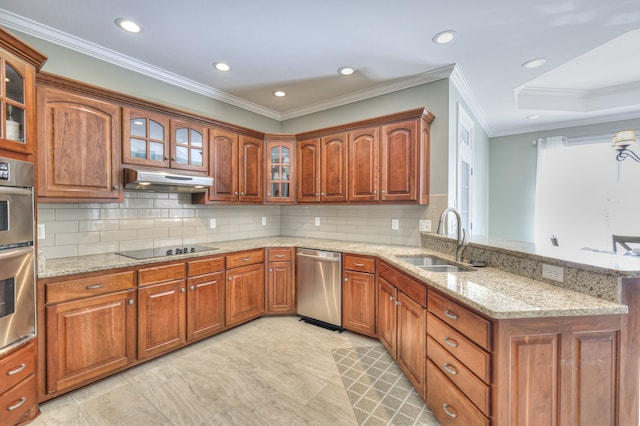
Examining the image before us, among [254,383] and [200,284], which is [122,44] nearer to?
[200,284]

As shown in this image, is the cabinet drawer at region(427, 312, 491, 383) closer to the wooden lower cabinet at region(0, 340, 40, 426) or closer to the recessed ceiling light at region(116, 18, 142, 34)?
the wooden lower cabinet at region(0, 340, 40, 426)

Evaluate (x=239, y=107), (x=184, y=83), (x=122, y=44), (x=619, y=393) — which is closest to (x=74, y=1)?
(x=122, y=44)

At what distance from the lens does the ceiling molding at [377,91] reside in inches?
119

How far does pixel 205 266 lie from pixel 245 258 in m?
0.50

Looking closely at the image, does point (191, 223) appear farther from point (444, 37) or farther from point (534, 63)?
point (534, 63)

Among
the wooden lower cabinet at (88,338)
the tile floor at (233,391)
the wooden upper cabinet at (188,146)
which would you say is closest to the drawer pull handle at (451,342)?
the tile floor at (233,391)

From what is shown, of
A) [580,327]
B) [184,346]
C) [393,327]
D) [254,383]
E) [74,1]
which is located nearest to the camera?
[580,327]

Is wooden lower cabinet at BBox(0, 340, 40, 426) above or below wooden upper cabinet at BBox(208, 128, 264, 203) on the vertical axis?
below

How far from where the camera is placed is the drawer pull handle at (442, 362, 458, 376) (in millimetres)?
1595

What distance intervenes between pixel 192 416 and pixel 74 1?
2.96 meters

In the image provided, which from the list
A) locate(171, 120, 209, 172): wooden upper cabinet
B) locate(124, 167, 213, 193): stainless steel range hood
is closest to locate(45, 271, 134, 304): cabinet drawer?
locate(124, 167, 213, 193): stainless steel range hood

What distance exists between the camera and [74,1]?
201cm

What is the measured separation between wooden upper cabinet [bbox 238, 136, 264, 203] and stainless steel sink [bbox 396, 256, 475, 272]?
78.8 inches

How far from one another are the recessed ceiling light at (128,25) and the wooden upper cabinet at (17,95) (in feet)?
2.19
